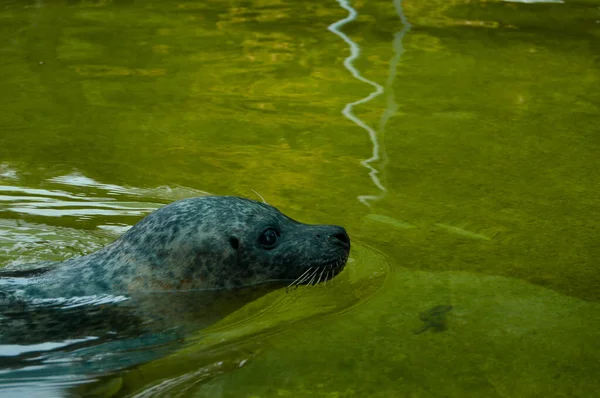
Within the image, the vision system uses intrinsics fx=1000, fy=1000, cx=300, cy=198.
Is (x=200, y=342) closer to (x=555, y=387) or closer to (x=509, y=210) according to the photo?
(x=555, y=387)

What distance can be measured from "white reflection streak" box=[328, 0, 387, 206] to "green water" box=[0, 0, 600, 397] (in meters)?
0.03

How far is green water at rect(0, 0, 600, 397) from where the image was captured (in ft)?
12.7

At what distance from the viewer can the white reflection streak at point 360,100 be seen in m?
6.18

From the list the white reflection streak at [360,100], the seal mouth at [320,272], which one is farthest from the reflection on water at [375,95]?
the seal mouth at [320,272]

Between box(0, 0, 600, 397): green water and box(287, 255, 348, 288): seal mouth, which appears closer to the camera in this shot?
box(0, 0, 600, 397): green water

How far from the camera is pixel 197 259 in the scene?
4414 mm

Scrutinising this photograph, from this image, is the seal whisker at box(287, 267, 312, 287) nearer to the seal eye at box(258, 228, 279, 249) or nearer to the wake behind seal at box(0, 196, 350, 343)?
the wake behind seal at box(0, 196, 350, 343)

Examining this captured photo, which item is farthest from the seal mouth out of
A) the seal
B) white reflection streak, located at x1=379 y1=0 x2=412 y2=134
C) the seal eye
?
white reflection streak, located at x1=379 y1=0 x2=412 y2=134

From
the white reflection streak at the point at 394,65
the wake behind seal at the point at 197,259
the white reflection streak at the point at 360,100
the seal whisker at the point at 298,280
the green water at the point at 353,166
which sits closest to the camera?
the green water at the point at 353,166

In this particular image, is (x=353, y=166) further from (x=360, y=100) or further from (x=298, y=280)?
(x=298, y=280)

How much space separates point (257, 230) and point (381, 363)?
990 mm

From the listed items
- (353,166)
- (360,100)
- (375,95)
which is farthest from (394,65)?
(353,166)

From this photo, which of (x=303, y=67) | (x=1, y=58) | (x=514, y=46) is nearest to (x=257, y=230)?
(x=303, y=67)

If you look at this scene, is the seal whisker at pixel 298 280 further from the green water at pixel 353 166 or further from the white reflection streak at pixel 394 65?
the white reflection streak at pixel 394 65
